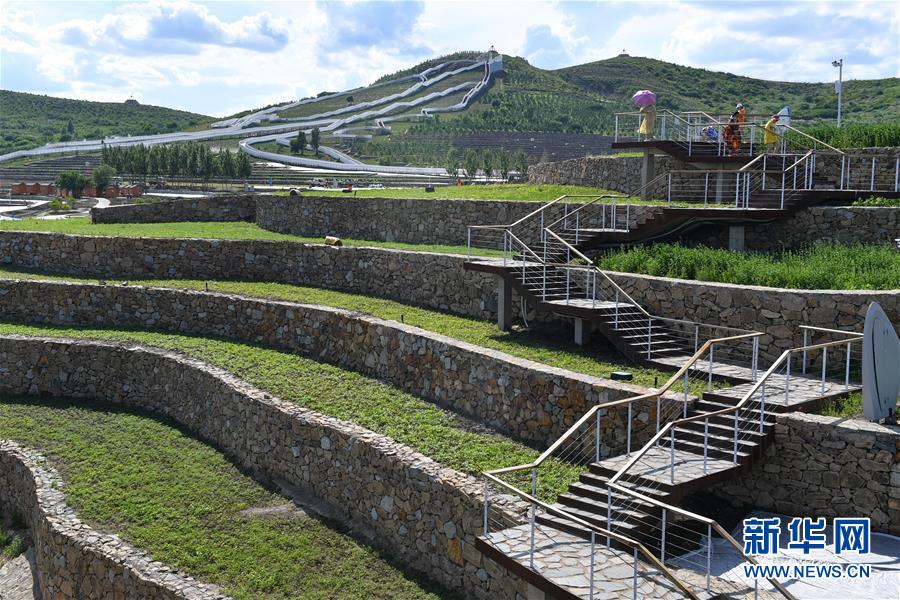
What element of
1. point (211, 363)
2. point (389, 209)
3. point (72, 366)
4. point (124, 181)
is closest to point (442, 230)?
point (389, 209)

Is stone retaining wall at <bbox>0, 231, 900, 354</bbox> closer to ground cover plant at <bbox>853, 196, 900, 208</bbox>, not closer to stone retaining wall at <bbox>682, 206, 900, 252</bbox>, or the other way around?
stone retaining wall at <bbox>682, 206, 900, 252</bbox>

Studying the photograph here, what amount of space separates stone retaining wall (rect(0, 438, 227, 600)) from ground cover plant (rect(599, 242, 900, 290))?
960cm

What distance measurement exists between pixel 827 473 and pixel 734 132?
12375 mm

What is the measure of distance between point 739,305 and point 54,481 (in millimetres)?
11822

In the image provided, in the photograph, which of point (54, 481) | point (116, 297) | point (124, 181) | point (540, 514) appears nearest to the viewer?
point (540, 514)

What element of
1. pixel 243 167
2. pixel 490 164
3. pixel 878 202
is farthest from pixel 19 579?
pixel 243 167

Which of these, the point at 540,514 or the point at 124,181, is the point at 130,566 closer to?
the point at 540,514

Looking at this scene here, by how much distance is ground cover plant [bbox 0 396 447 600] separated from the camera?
12500 mm

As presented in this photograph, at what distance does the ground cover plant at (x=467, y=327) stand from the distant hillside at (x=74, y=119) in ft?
330

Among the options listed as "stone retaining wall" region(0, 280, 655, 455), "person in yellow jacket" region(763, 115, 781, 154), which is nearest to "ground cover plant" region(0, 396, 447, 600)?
"stone retaining wall" region(0, 280, 655, 455)

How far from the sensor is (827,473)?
447 inches

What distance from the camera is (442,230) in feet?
79.6

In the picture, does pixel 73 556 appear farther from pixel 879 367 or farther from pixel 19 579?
pixel 879 367

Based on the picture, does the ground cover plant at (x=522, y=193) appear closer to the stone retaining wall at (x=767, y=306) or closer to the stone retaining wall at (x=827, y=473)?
the stone retaining wall at (x=767, y=306)
